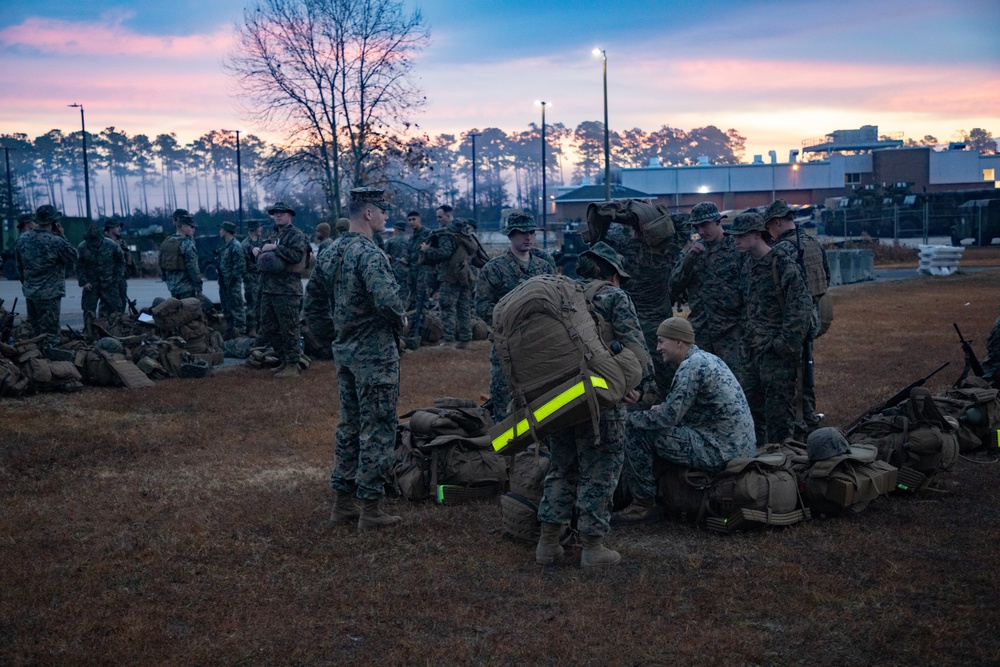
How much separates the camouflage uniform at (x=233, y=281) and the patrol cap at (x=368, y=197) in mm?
9878

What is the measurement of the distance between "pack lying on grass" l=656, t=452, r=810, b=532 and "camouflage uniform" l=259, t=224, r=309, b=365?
7423 millimetres

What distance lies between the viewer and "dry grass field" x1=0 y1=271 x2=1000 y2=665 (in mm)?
4461

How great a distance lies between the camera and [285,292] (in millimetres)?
12508

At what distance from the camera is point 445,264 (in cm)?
1502

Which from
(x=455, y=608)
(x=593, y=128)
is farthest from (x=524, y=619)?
(x=593, y=128)

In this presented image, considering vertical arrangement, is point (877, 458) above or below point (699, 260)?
below

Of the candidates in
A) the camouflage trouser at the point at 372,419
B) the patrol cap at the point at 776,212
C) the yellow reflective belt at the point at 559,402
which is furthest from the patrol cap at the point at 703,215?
the yellow reflective belt at the point at 559,402

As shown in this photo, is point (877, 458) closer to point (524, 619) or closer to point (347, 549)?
point (524, 619)

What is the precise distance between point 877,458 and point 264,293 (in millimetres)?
8545

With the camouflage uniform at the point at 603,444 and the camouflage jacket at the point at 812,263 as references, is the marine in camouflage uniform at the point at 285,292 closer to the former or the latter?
the camouflage jacket at the point at 812,263

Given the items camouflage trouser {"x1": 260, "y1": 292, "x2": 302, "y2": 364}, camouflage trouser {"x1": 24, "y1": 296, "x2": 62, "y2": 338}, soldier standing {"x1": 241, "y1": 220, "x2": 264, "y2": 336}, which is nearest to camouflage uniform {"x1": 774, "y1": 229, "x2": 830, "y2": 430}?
Answer: camouflage trouser {"x1": 260, "y1": 292, "x2": 302, "y2": 364}

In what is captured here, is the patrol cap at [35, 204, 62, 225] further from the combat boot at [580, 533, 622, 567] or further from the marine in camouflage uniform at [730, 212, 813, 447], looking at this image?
the combat boot at [580, 533, 622, 567]

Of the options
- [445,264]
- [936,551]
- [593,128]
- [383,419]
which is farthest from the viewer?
[593,128]

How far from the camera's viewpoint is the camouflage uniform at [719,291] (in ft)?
27.1
